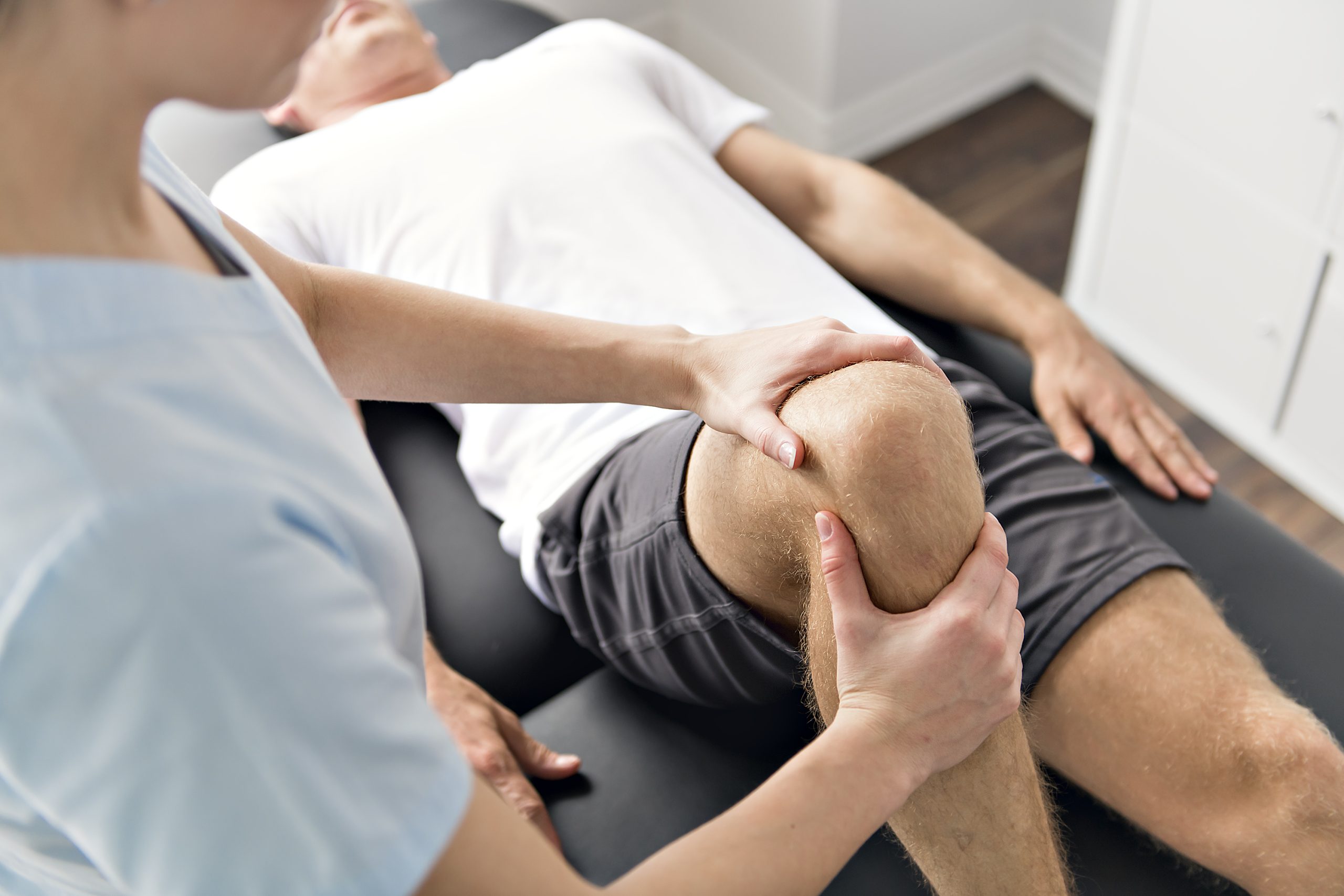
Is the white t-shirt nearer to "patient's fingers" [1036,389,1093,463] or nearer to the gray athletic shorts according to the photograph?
the gray athletic shorts

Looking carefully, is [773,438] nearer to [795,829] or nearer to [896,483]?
[896,483]

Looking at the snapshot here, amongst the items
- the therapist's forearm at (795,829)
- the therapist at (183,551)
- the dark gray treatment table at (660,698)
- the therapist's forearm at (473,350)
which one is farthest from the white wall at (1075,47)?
the therapist at (183,551)

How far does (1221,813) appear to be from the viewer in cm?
90

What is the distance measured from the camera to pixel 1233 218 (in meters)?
1.66

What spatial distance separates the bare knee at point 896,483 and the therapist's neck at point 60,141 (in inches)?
20.3

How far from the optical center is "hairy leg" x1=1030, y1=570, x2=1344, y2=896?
34.4 inches

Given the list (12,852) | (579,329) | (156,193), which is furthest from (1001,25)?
(12,852)

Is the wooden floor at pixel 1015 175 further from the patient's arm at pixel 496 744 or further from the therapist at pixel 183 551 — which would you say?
the therapist at pixel 183 551

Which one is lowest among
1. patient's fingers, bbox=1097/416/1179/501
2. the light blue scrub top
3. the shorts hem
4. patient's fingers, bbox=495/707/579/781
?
patient's fingers, bbox=495/707/579/781

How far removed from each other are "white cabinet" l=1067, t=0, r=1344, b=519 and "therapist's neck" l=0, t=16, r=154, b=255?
1.52 meters

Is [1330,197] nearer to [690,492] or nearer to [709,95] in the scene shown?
[709,95]

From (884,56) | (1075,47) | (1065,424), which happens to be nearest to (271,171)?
(1065,424)

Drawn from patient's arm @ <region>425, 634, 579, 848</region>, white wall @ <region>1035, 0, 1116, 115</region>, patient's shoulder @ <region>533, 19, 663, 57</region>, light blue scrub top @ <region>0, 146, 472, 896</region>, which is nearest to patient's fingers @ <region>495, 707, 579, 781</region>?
patient's arm @ <region>425, 634, 579, 848</region>

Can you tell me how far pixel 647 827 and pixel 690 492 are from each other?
1.04ft
